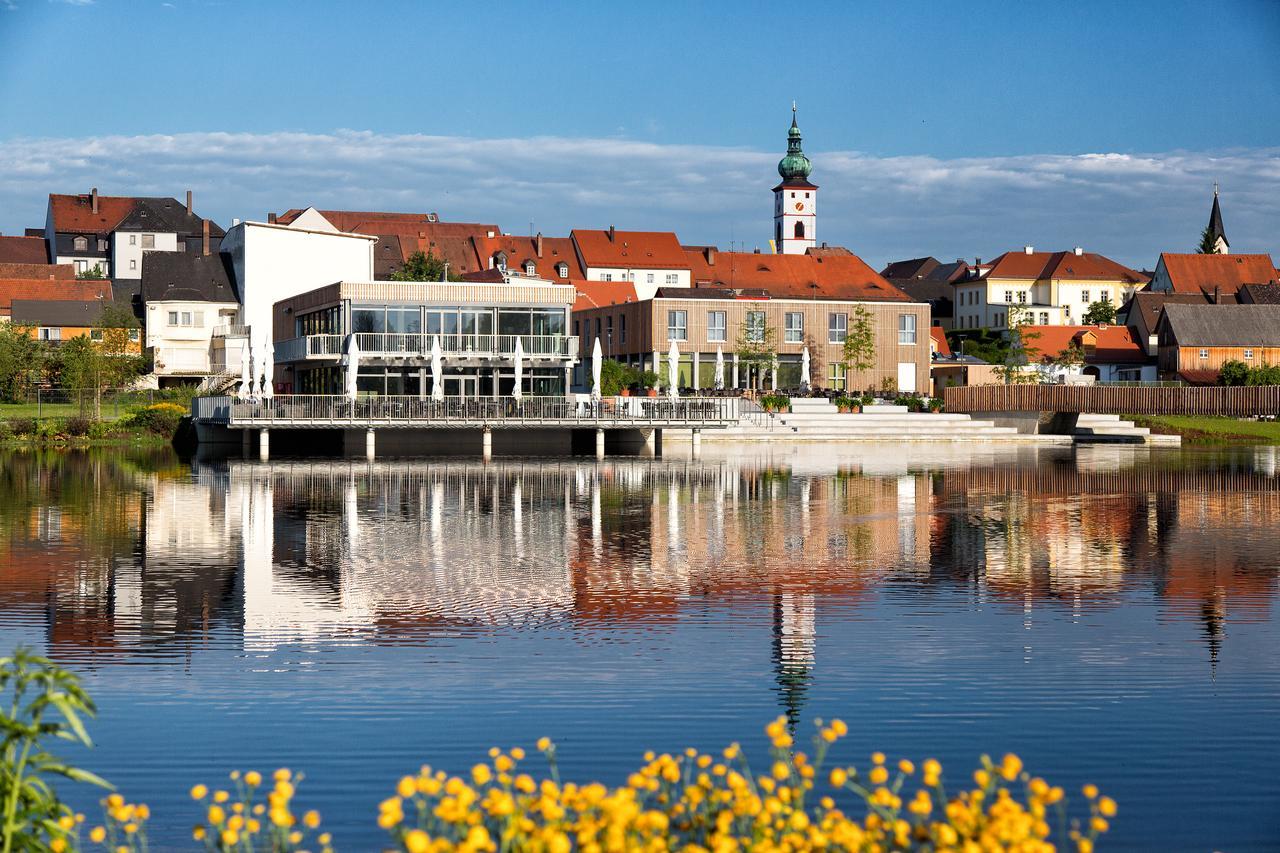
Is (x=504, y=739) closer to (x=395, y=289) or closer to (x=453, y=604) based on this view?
(x=453, y=604)

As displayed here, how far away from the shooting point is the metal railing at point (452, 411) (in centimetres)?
4675

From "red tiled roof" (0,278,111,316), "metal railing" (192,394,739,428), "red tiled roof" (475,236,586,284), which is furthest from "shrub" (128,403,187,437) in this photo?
"red tiled roof" (475,236,586,284)

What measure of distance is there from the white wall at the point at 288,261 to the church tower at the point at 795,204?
201ft

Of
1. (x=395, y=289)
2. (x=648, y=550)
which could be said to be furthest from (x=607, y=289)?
(x=648, y=550)

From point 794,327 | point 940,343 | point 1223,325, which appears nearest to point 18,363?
point 794,327

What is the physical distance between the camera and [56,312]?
88.3 m

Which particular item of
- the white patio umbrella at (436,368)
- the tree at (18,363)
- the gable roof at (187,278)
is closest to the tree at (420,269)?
the gable roof at (187,278)

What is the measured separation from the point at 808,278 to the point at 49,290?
149 feet

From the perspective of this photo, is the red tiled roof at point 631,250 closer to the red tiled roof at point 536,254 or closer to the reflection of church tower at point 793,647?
the red tiled roof at point 536,254

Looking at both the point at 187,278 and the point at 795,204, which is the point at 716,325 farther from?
the point at 795,204

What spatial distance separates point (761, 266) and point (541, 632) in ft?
245

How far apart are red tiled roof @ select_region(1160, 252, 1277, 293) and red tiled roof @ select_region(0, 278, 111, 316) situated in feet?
240

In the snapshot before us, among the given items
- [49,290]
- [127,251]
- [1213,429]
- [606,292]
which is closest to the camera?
[1213,429]

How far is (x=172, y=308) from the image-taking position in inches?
3265
